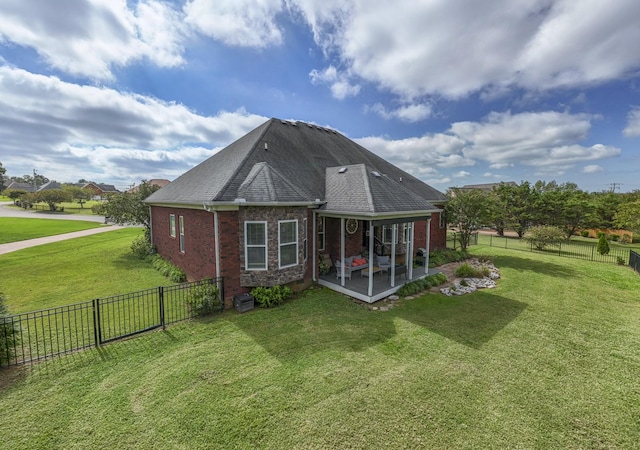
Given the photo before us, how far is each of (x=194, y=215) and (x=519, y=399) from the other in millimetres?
11763

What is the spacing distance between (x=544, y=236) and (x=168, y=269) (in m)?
27.9

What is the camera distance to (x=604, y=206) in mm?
33156

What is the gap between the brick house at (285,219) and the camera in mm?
9719

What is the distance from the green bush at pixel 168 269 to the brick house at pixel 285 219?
15.7 inches

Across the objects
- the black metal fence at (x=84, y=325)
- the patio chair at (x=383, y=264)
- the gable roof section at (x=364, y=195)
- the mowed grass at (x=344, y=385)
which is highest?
the gable roof section at (x=364, y=195)

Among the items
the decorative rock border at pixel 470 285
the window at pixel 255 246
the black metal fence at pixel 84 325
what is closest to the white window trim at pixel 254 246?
the window at pixel 255 246

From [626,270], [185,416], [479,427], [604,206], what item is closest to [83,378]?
[185,416]

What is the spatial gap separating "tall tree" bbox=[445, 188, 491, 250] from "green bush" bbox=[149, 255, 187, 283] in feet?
55.9

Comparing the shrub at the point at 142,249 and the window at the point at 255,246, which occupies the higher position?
the window at the point at 255,246

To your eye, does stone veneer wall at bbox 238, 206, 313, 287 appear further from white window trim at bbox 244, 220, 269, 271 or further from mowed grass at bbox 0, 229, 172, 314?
mowed grass at bbox 0, 229, 172, 314

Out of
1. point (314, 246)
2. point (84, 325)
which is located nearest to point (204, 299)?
point (84, 325)

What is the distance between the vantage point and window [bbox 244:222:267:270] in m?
9.80

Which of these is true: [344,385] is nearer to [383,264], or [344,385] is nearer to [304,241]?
[304,241]

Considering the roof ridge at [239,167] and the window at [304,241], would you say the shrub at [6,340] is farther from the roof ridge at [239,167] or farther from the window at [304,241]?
the window at [304,241]
